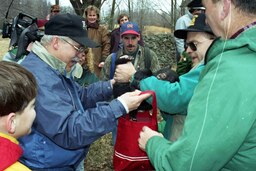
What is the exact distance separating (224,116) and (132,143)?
1.23 meters

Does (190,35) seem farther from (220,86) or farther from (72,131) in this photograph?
(220,86)

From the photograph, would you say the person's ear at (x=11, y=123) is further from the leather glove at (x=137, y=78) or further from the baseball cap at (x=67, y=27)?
the leather glove at (x=137, y=78)

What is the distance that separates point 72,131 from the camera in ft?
7.27

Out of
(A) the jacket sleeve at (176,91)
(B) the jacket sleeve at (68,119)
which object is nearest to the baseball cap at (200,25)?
(A) the jacket sleeve at (176,91)

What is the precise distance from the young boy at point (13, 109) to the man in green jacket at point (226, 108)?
0.70 metres

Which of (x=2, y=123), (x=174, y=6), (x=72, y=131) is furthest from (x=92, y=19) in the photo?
(x=174, y=6)

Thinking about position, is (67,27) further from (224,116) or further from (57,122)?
(224,116)

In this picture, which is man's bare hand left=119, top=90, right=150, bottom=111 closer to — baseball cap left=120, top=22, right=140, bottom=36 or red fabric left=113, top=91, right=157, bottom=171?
red fabric left=113, top=91, right=157, bottom=171

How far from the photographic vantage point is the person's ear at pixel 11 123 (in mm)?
1689

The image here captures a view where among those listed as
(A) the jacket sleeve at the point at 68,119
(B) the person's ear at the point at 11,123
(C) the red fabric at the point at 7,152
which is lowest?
(A) the jacket sleeve at the point at 68,119

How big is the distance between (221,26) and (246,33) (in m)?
0.18

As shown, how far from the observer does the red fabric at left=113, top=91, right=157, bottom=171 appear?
97.6 inches

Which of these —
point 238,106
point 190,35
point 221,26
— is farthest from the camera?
point 190,35

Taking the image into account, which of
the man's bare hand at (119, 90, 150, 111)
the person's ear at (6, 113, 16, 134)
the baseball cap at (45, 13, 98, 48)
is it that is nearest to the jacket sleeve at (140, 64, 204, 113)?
the man's bare hand at (119, 90, 150, 111)
